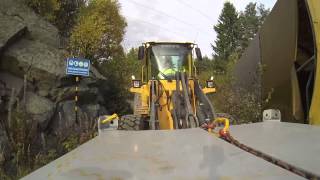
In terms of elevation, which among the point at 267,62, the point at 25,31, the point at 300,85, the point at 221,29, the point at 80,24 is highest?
the point at 221,29

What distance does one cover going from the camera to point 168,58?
9.45 metres

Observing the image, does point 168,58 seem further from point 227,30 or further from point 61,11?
point 227,30

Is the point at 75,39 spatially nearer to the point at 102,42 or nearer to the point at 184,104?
the point at 102,42

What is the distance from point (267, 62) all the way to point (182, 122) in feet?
9.63

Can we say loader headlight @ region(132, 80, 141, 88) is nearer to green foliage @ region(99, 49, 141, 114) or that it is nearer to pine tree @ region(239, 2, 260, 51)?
green foliage @ region(99, 49, 141, 114)

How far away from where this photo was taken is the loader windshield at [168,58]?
932cm

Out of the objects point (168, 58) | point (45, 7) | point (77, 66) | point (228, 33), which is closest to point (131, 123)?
point (168, 58)

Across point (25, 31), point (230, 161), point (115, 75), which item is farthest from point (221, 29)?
point (230, 161)

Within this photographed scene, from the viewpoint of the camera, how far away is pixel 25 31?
19.0 meters

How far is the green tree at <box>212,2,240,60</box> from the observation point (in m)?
59.2

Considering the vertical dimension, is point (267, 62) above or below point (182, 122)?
above

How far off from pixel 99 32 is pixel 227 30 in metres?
35.2

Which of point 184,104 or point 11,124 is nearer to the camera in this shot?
point 11,124

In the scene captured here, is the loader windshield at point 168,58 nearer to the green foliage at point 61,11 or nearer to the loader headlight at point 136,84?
the loader headlight at point 136,84
